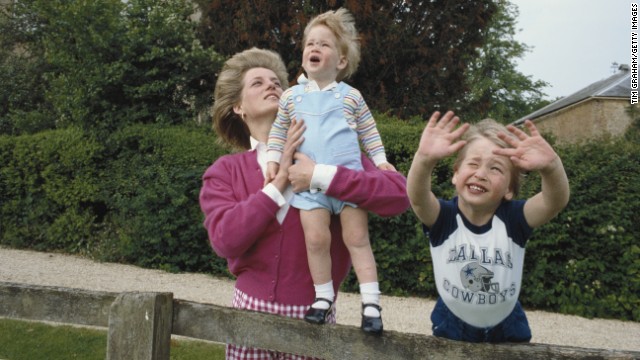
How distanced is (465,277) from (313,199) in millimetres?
622

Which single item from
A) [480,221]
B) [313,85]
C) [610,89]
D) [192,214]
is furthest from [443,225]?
[610,89]

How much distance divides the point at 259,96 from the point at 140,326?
106cm

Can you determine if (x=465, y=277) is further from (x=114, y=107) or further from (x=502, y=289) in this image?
(x=114, y=107)

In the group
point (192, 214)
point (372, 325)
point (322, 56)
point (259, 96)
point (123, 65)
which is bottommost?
point (192, 214)

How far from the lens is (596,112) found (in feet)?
86.8

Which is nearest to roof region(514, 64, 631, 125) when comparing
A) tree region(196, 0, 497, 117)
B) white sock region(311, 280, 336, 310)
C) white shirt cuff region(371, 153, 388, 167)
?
tree region(196, 0, 497, 117)

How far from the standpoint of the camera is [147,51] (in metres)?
10.9

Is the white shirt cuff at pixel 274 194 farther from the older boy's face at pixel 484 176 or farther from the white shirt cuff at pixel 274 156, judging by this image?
the older boy's face at pixel 484 176

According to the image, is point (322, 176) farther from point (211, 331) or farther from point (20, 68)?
point (20, 68)

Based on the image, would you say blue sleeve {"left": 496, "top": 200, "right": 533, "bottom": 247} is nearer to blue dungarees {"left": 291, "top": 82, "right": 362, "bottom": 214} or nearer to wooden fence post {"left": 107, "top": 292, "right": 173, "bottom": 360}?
blue dungarees {"left": 291, "top": 82, "right": 362, "bottom": 214}

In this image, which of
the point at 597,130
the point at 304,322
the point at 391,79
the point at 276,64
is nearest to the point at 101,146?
the point at 391,79

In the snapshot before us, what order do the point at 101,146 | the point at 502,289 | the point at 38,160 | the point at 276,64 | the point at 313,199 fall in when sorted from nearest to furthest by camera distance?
the point at 502,289 → the point at 313,199 → the point at 276,64 → the point at 101,146 → the point at 38,160

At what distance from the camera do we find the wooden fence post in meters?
2.00

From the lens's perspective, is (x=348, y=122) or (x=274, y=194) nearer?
(x=274, y=194)
